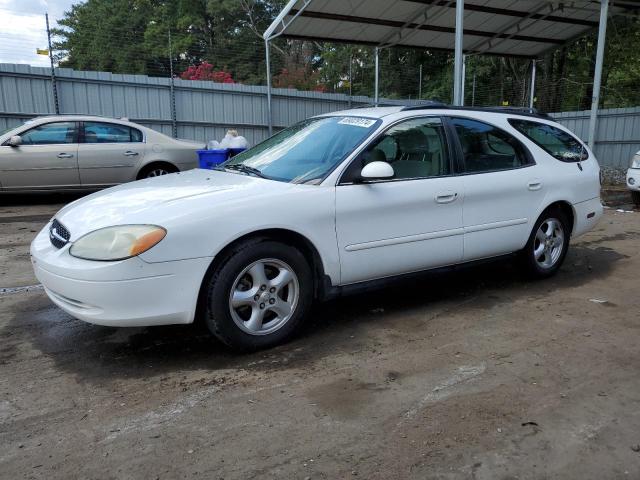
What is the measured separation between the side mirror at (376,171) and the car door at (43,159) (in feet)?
23.1

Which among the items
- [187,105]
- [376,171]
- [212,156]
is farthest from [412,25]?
[376,171]

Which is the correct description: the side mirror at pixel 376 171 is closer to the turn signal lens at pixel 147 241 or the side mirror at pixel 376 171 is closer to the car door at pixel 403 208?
the car door at pixel 403 208

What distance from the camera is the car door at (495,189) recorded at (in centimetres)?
444

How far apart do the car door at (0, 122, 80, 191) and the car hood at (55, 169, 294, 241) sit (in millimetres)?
5891

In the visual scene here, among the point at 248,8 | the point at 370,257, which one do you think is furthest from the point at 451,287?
the point at 248,8

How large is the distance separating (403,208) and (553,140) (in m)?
2.21

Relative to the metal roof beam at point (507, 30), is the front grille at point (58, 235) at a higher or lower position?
lower

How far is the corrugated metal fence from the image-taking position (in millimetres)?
11680

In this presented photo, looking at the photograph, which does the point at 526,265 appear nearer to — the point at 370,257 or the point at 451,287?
the point at 451,287

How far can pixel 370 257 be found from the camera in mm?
3889

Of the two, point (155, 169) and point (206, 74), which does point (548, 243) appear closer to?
point (155, 169)

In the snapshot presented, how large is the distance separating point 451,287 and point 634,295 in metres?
1.59

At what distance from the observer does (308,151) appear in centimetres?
412

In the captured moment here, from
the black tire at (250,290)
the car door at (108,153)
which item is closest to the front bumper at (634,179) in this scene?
the black tire at (250,290)
